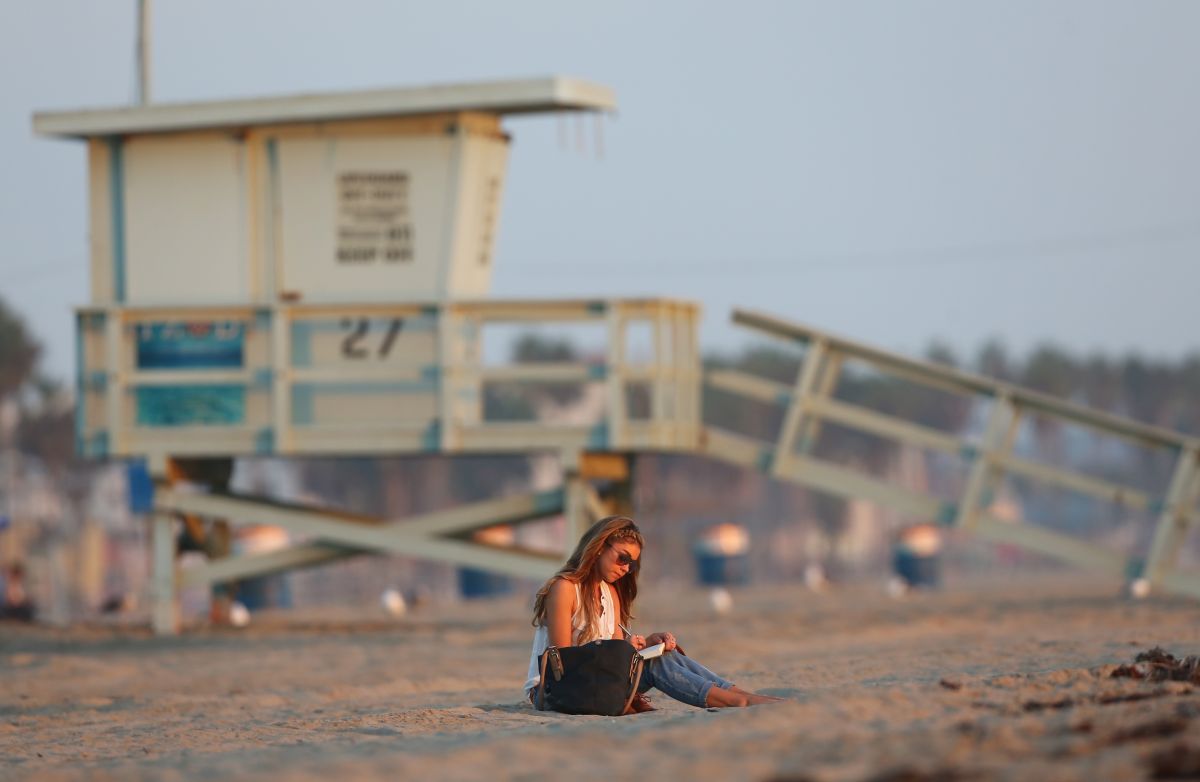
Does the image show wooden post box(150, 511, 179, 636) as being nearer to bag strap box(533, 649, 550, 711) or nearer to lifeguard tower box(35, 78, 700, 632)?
lifeguard tower box(35, 78, 700, 632)

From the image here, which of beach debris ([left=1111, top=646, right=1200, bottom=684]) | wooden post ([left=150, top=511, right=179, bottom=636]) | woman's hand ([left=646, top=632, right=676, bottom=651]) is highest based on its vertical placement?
woman's hand ([left=646, top=632, right=676, bottom=651])

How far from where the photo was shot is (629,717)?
7.86 m

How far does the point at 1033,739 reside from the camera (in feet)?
19.3

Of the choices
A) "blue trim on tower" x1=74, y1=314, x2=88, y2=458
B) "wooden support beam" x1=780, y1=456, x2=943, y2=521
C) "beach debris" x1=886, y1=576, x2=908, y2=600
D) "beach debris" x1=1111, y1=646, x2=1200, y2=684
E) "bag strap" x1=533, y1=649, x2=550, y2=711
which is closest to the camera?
"beach debris" x1=1111, y1=646, x2=1200, y2=684

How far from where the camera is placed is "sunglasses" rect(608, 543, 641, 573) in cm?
823

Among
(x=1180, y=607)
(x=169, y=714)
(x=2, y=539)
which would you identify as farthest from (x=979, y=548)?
(x=169, y=714)

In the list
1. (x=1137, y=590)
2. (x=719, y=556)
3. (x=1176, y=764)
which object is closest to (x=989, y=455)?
(x=1137, y=590)

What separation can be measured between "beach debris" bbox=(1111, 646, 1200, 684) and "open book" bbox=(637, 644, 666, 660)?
1.82m

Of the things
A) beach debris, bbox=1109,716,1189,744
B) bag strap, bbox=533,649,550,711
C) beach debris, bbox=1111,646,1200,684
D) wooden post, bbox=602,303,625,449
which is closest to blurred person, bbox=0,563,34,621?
wooden post, bbox=602,303,625,449

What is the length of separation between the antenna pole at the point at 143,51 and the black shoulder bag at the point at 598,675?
10303mm

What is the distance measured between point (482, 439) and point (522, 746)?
8.88 metres

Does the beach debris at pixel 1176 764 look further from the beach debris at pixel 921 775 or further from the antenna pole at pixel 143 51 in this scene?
the antenna pole at pixel 143 51

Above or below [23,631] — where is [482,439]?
above

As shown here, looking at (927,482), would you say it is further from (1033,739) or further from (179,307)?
(1033,739)
